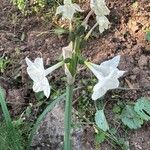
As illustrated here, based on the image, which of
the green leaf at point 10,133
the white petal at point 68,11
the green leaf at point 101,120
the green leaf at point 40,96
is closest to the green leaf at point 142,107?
the green leaf at point 101,120

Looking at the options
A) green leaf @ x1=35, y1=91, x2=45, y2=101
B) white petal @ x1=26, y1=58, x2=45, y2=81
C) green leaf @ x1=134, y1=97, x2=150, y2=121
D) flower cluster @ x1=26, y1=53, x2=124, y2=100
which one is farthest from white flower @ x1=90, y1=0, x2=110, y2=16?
green leaf @ x1=35, y1=91, x2=45, y2=101

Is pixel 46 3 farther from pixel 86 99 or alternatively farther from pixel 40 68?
pixel 40 68

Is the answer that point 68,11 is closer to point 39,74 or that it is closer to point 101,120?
point 39,74

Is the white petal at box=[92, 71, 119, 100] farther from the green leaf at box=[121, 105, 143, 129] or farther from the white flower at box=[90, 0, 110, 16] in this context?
the green leaf at box=[121, 105, 143, 129]

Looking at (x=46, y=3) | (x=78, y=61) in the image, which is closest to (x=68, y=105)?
(x=78, y=61)

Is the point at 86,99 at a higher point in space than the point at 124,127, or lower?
higher

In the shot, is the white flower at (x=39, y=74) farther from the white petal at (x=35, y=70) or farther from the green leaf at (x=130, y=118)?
the green leaf at (x=130, y=118)
